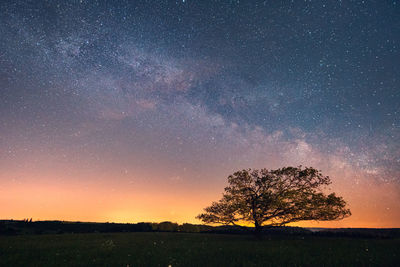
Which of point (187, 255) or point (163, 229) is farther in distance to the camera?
point (163, 229)

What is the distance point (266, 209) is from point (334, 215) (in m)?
A: 7.87

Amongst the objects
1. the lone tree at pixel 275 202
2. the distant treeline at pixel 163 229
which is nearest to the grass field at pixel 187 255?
the lone tree at pixel 275 202

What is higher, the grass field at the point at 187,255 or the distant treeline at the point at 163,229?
the distant treeline at the point at 163,229

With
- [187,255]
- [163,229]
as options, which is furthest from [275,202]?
[163,229]

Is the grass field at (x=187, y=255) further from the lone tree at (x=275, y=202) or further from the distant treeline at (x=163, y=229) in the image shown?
the distant treeline at (x=163, y=229)

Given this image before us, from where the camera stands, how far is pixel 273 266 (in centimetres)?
924

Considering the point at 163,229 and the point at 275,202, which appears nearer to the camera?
the point at 275,202

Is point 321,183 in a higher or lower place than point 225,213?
higher

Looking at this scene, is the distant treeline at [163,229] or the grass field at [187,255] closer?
the grass field at [187,255]

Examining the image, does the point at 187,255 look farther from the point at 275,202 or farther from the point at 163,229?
the point at 163,229

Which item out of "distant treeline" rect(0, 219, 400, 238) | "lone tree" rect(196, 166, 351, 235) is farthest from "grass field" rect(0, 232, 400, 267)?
"distant treeline" rect(0, 219, 400, 238)

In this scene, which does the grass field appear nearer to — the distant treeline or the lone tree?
the lone tree

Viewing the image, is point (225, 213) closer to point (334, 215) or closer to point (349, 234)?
point (334, 215)

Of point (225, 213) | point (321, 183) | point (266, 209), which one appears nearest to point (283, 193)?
point (266, 209)
